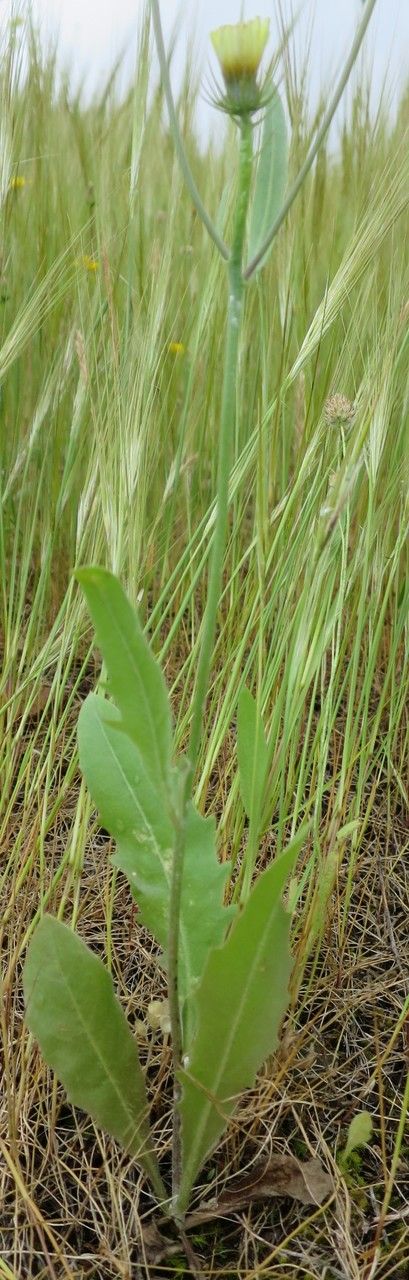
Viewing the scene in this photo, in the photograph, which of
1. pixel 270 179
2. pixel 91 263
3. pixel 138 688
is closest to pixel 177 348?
pixel 91 263

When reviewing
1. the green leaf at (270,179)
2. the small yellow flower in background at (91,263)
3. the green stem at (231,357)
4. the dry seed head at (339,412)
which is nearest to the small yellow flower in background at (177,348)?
the small yellow flower in background at (91,263)

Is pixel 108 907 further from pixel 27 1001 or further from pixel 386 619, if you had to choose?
pixel 386 619

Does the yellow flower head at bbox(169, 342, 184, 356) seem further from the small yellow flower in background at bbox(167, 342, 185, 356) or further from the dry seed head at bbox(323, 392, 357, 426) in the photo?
the dry seed head at bbox(323, 392, 357, 426)

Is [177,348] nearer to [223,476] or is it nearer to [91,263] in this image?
[91,263]

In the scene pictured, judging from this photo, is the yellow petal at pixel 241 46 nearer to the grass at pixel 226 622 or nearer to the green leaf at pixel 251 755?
the grass at pixel 226 622

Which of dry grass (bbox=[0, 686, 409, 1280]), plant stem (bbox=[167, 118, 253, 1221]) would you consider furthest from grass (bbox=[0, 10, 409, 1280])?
plant stem (bbox=[167, 118, 253, 1221])

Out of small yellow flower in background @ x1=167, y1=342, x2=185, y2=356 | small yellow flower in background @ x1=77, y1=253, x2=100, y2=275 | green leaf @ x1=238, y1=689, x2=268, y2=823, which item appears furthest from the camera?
small yellow flower in background @ x1=167, y1=342, x2=185, y2=356
